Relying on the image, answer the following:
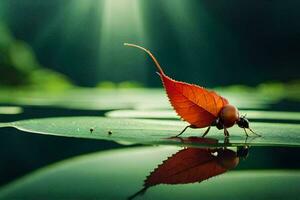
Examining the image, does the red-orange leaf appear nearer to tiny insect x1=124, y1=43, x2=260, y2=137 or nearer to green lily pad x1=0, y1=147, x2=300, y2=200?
tiny insect x1=124, y1=43, x2=260, y2=137

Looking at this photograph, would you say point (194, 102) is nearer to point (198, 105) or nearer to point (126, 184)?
point (198, 105)

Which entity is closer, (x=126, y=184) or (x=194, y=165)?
(x=126, y=184)

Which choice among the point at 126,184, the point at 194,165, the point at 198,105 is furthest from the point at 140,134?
the point at 126,184

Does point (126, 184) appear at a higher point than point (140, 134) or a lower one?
lower

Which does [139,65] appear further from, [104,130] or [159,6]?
[104,130]

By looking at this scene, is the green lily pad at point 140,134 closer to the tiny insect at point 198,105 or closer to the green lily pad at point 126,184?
the tiny insect at point 198,105

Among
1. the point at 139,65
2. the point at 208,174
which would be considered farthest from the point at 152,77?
the point at 208,174

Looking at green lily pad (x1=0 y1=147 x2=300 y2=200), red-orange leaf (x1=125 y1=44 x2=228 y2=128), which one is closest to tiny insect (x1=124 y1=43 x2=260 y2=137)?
red-orange leaf (x1=125 y1=44 x2=228 y2=128)

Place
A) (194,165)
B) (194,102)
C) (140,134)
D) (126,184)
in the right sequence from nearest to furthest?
(126,184) → (194,165) → (194,102) → (140,134)
